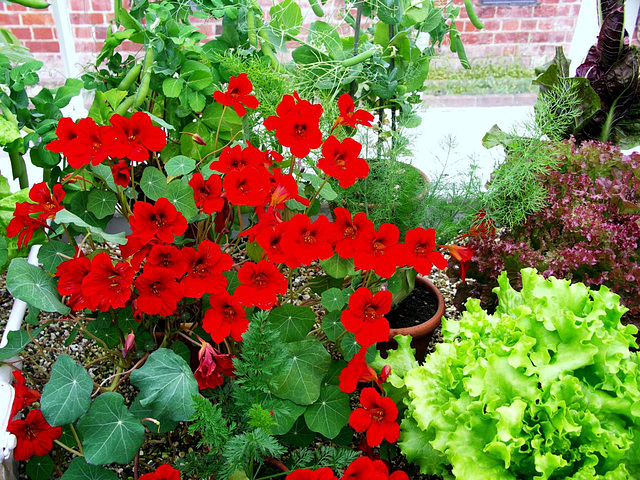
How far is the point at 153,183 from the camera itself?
131cm

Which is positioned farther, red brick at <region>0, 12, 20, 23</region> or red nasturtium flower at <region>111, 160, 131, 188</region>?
red brick at <region>0, 12, 20, 23</region>

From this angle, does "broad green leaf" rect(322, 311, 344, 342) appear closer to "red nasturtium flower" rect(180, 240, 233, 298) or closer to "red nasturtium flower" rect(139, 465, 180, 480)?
"red nasturtium flower" rect(180, 240, 233, 298)

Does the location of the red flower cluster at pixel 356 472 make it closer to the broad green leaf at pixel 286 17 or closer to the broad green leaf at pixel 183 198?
the broad green leaf at pixel 183 198

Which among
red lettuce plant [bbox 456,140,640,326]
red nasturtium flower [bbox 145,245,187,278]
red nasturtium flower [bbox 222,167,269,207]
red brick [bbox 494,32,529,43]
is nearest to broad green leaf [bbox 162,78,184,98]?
red nasturtium flower [bbox 222,167,269,207]

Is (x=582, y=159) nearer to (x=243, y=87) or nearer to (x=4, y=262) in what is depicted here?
(x=243, y=87)

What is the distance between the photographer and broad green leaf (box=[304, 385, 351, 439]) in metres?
1.25

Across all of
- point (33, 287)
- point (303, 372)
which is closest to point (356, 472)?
point (303, 372)

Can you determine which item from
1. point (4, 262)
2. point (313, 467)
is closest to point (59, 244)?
point (4, 262)

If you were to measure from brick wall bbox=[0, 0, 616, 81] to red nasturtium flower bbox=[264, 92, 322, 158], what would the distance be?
1.24 metres

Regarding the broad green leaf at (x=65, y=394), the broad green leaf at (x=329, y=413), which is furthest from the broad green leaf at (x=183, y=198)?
the broad green leaf at (x=329, y=413)

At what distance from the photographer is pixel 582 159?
1.69 meters

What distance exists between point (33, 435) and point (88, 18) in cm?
179

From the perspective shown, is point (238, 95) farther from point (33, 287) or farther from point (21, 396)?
point (21, 396)

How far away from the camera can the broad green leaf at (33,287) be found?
114 cm
